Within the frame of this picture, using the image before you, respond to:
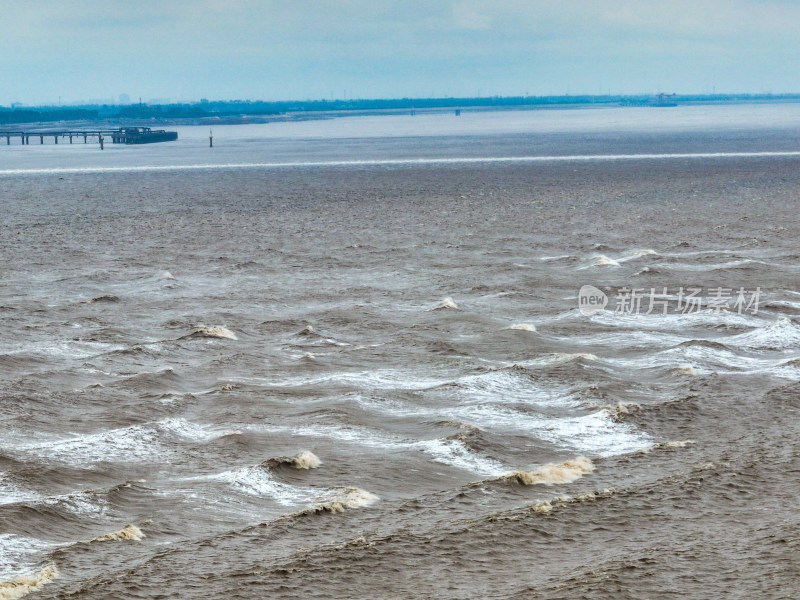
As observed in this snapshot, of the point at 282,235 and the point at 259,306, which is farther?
the point at 282,235

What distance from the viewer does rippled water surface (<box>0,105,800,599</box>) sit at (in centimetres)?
1894

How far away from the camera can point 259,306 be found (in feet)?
146

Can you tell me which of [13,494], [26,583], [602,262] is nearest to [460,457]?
[13,494]

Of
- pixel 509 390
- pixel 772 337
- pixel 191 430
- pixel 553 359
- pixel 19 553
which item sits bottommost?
pixel 19 553

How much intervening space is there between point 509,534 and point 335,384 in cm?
1205

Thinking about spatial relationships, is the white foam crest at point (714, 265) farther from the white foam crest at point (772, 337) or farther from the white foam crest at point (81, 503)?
the white foam crest at point (81, 503)

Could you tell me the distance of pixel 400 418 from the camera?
28.0 metres

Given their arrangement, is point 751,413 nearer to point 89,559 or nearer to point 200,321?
point 89,559

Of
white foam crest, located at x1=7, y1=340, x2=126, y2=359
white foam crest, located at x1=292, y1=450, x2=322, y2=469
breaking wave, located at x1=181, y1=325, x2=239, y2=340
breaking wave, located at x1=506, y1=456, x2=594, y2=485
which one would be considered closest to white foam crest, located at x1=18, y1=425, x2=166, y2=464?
white foam crest, located at x1=292, y1=450, x2=322, y2=469

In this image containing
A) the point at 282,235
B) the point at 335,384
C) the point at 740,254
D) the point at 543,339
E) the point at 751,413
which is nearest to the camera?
the point at 751,413

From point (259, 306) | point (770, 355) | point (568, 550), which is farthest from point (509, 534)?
point (259, 306)

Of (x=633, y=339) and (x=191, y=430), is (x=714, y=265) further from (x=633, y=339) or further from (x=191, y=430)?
(x=191, y=430)

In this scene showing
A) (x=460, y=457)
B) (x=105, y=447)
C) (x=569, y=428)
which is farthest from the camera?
(x=569, y=428)

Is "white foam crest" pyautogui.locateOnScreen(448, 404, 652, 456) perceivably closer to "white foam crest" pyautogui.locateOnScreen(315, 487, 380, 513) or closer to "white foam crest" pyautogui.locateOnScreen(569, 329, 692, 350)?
"white foam crest" pyautogui.locateOnScreen(315, 487, 380, 513)
